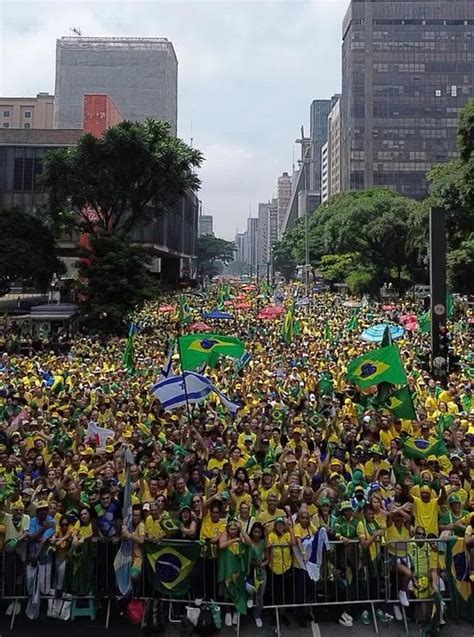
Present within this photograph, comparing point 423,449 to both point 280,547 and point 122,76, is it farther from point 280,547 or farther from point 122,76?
point 122,76

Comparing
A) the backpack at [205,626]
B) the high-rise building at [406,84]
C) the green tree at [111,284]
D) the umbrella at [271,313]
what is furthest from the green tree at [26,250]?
the high-rise building at [406,84]

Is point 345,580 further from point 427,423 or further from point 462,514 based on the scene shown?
point 427,423

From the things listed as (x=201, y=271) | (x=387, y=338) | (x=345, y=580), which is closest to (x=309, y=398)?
(x=387, y=338)

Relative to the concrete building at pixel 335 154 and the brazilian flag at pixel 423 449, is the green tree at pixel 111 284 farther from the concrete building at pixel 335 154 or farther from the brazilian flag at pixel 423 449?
the concrete building at pixel 335 154

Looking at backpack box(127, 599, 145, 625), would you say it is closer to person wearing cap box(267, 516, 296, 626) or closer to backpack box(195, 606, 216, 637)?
backpack box(195, 606, 216, 637)

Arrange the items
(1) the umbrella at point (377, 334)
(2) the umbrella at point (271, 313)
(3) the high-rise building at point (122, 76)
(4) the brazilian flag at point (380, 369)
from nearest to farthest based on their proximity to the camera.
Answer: (4) the brazilian flag at point (380, 369)
(1) the umbrella at point (377, 334)
(2) the umbrella at point (271, 313)
(3) the high-rise building at point (122, 76)

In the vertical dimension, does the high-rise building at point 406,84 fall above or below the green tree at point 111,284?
above

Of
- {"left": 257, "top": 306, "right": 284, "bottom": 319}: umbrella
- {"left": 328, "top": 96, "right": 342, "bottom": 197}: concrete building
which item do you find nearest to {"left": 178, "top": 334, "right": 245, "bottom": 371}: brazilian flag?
{"left": 257, "top": 306, "right": 284, "bottom": 319}: umbrella
